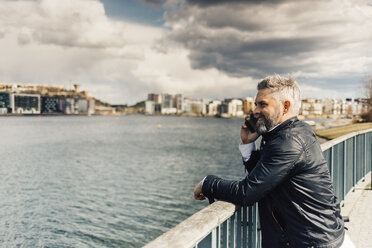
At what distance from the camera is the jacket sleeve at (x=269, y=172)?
212cm

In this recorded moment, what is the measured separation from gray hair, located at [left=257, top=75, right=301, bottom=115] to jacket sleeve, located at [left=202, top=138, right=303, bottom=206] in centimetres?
42

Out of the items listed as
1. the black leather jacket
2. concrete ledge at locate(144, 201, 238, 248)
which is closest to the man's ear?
the black leather jacket

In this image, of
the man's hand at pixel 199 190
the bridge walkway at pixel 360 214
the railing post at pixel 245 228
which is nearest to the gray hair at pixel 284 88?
the man's hand at pixel 199 190

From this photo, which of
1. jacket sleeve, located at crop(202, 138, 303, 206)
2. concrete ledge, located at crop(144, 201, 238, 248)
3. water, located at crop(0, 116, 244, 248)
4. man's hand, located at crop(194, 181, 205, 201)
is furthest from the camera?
water, located at crop(0, 116, 244, 248)

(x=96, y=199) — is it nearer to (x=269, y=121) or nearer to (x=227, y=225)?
(x=227, y=225)

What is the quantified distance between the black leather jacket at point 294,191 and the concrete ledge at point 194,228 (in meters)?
0.12

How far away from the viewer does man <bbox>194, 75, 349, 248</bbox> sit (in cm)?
214

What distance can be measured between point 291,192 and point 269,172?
22 cm

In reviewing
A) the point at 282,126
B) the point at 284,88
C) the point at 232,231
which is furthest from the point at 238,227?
the point at 284,88

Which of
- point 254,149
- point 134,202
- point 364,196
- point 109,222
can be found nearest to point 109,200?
point 134,202

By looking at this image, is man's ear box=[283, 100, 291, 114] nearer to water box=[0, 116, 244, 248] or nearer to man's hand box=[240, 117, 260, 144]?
man's hand box=[240, 117, 260, 144]

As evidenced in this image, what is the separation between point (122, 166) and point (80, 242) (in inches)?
787

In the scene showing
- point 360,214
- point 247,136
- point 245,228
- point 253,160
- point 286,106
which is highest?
point 286,106

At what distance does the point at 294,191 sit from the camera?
2.19 meters
